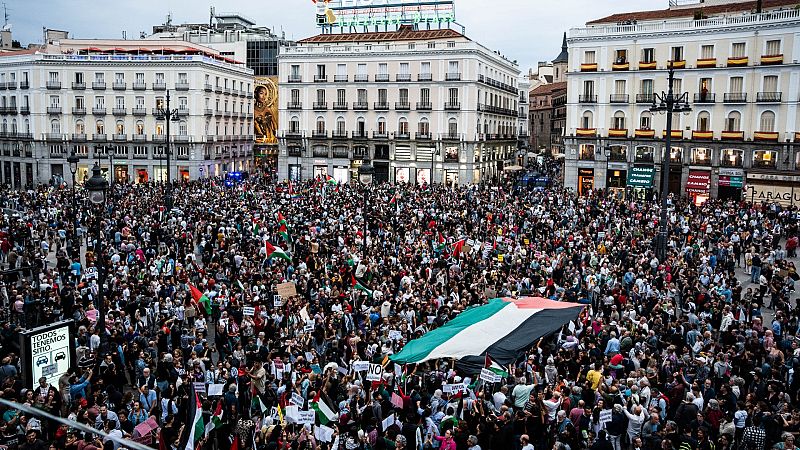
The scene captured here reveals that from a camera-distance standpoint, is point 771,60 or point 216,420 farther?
point 771,60

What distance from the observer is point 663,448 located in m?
9.81

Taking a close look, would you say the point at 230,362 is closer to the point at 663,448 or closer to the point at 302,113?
the point at 663,448

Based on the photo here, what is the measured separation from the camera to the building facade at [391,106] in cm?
6056

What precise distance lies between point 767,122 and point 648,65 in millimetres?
8858

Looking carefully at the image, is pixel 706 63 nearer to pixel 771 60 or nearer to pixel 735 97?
pixel 735 97

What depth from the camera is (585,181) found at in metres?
52.0

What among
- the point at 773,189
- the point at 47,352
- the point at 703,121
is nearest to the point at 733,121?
the point at 703,121

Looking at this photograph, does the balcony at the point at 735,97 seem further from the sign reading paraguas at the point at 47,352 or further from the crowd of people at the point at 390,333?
the sign reading paraguas at the point at 47,352

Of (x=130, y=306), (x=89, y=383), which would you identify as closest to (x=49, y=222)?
(x=130, y=306)

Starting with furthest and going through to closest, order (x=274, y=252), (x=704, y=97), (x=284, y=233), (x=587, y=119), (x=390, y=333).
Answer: (x=587, y=119) < (x=704, y=97) < (x=284, y=233) < (x=274, y=252) < (x=390, y=333)

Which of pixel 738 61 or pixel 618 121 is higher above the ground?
pixel 738 61

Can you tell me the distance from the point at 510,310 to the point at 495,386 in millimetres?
2497

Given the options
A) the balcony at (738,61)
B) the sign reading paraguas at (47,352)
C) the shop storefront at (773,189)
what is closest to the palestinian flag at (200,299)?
the sign reading paraguas at (47,352)

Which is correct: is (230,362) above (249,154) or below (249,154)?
below
